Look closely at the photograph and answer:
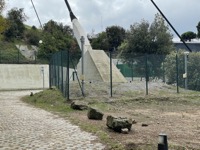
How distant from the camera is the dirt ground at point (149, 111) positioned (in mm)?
10375

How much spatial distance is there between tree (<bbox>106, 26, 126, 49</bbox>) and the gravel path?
192 feet

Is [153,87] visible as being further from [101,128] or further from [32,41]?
[32,41]

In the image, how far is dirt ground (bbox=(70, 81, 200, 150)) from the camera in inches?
408

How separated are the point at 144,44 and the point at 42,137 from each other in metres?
38.7

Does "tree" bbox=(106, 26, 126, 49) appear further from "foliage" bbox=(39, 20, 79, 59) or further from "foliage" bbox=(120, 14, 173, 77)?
"foliage" bbox=(120, 14, 173, 77)

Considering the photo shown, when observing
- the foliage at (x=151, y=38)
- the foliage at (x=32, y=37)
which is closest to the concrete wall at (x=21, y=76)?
the foliage at (x=151, y=38)

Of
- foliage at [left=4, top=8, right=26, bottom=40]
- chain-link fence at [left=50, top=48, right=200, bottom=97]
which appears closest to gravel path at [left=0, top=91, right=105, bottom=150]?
chain-link fence at [left=50, top=48, right=200, bottom=97]

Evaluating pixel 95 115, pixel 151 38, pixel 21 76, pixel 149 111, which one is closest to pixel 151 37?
pixel 151 38

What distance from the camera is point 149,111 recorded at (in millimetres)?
18078

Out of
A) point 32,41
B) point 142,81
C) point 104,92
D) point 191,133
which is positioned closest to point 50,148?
point 191,133

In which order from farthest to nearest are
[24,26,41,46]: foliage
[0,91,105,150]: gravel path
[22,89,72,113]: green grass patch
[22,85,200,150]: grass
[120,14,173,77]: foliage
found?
[24,26,41,46]: foliage < [120,14,173,77]: foliage < [22,89,72,113]: green grass patch < [22,85,200,150]: grass < [0,91,105,150]: gravel path

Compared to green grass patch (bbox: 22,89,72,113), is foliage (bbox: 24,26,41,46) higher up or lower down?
higher up

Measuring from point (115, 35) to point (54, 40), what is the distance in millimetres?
15233

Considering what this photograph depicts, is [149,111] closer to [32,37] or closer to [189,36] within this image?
[32,37]
